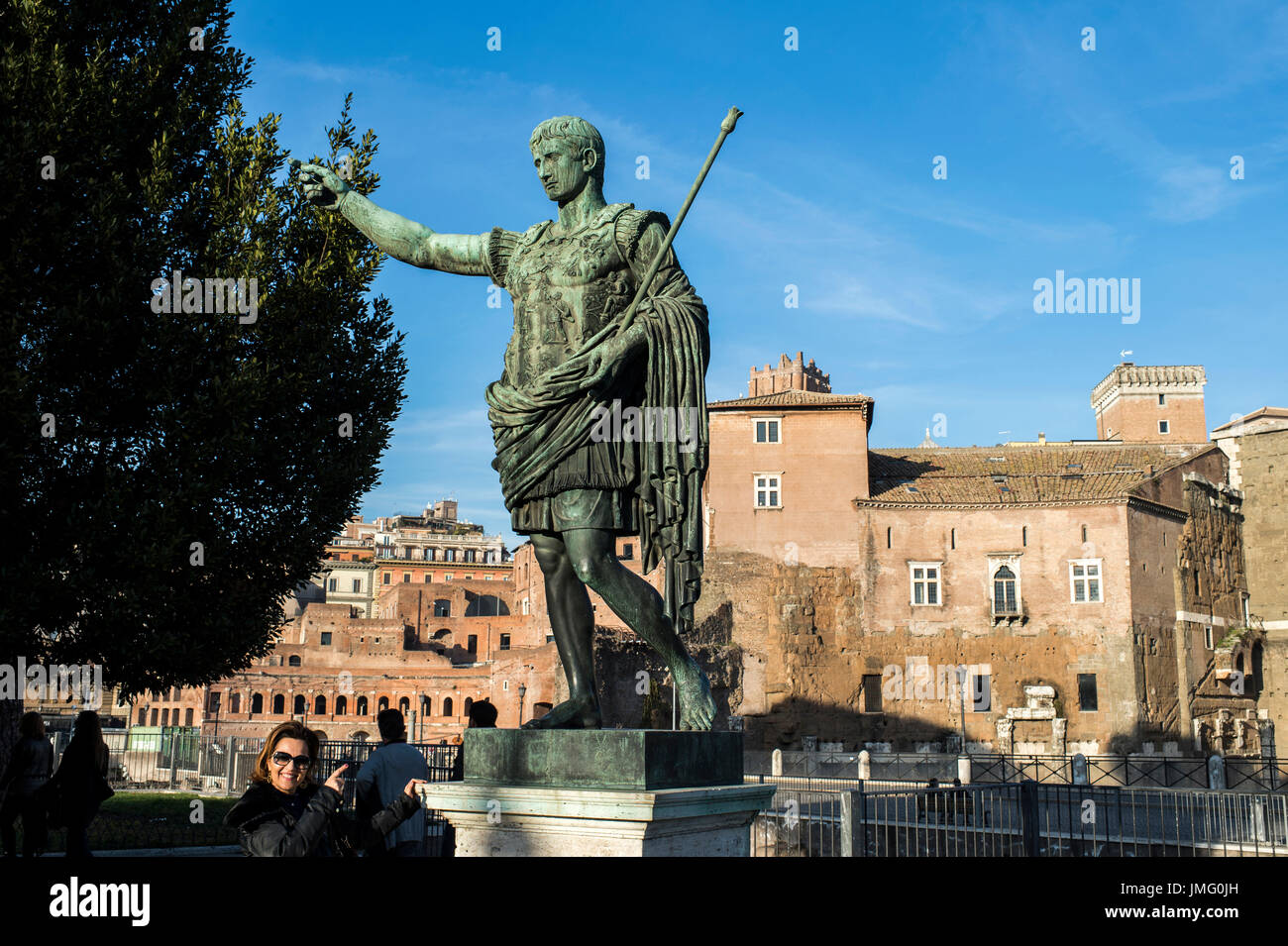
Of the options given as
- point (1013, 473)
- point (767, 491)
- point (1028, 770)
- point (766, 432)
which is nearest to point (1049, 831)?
point (1028, 770)

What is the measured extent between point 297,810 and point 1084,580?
37.0 m

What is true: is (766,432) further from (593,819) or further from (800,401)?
(593,819)

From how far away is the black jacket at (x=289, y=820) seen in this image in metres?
3.73

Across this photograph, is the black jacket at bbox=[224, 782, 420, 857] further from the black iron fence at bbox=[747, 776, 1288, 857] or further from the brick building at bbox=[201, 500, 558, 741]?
the brick building at bbox=[201, 500, 558, 741]

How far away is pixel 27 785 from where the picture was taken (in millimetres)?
9742

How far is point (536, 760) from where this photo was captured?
153 inches

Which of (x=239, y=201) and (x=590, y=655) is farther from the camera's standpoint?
(x=239, y=201)

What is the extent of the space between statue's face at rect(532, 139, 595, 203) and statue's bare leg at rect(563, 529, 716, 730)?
4.91ft

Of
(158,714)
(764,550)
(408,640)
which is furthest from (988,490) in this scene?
(158,714)

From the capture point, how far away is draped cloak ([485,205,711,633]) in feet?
13.8

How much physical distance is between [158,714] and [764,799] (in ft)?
227

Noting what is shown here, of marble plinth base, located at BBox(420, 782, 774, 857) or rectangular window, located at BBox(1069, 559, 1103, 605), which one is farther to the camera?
rectangular window, located at BBox(1069, 559, 1103, 605)

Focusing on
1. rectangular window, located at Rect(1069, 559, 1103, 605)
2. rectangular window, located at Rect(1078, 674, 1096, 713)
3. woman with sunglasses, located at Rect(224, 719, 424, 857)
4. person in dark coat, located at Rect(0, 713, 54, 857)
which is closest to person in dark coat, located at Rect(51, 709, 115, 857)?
person in dark coat, located at Rect(0, 713, 54, 857)
